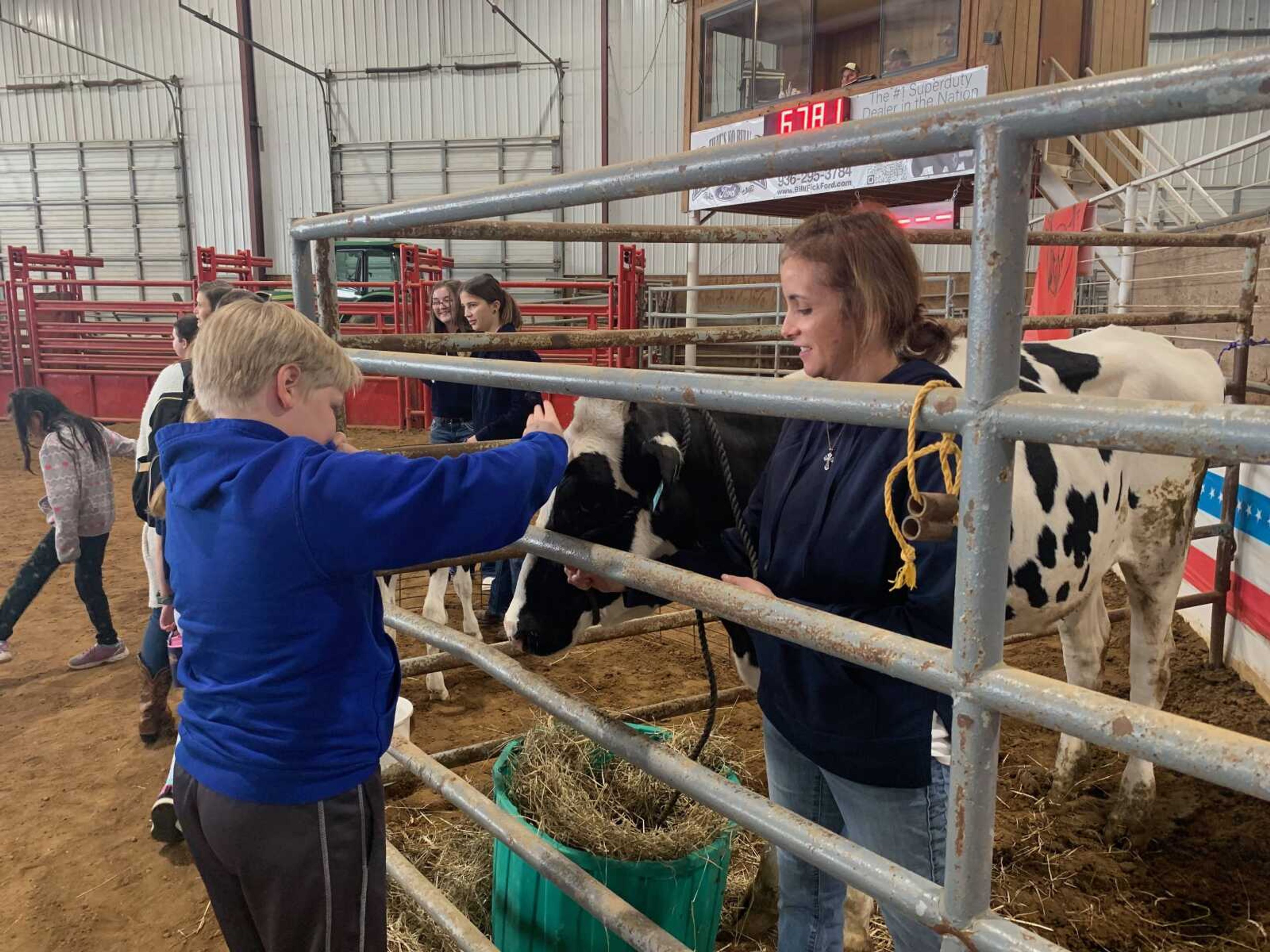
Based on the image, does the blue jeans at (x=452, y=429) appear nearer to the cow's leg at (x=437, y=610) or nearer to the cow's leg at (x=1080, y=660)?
the cow's leg at (x=437, y=610)

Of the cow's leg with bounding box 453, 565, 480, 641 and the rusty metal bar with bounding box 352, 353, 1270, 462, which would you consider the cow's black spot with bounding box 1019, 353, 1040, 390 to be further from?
the cow's leg with bounding box 453, 565, 480, 641

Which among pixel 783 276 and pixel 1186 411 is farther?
pixel 783 276

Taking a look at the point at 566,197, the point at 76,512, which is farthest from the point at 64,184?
the point at 566,197

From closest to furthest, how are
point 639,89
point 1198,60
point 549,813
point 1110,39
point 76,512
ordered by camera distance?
point 1198,60
point 549,813
point 76,512
point 1110,39
point 639,89

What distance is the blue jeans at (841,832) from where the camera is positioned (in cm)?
133

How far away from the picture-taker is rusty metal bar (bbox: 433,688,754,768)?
8.10 ft

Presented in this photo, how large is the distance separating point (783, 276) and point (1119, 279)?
185 inches

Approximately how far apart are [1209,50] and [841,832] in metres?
18.1

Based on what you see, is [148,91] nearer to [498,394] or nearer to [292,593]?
[498,394]

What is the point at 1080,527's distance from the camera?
Result: 8.25 feet

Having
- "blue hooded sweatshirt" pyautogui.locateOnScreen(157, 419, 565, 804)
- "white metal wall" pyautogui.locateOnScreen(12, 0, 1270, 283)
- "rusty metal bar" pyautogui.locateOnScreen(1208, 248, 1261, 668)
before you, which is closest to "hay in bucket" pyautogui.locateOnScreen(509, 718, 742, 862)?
"blue hooded sweatshirt" pyautogui.locateOnScreen(157, 419, 565, 804)

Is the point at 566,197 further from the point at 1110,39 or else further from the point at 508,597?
the point at 1110,39

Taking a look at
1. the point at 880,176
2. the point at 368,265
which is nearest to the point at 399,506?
the point at 880,176

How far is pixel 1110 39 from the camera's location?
372 inches
